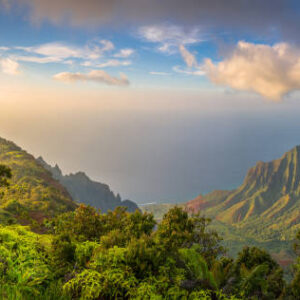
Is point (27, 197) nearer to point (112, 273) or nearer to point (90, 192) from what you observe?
point (112, 273)

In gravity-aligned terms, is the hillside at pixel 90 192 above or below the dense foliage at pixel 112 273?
below

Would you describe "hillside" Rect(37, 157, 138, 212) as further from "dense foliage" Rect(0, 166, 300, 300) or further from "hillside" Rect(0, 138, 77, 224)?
"dense foliage" Rect(0, 166, 300, 300)

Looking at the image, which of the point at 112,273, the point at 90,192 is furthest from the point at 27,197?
the point at 90,192

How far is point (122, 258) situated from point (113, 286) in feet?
2.27

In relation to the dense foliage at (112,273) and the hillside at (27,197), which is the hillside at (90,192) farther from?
the dense foliage at (112,273)

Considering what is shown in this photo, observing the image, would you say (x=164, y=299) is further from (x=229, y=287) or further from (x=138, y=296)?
(x=229, y=287)

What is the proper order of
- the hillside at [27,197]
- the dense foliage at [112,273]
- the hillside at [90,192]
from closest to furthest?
the dense foliage at [112,273], the hillside at [27,197], the hillside at [90,192]

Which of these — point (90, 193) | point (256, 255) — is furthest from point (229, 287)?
point (90, 193)

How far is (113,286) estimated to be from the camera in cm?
683

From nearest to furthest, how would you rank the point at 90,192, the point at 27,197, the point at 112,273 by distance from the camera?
the point at 112,273, the point at 27,197, the point at 90,192

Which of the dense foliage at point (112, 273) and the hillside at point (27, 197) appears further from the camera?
the hillside at point (27, 197)

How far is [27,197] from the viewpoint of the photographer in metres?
45.1

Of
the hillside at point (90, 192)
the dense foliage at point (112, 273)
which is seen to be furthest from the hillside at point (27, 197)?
the hillside at point (90, 192)

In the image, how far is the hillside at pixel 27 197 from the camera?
34062 millimetres
